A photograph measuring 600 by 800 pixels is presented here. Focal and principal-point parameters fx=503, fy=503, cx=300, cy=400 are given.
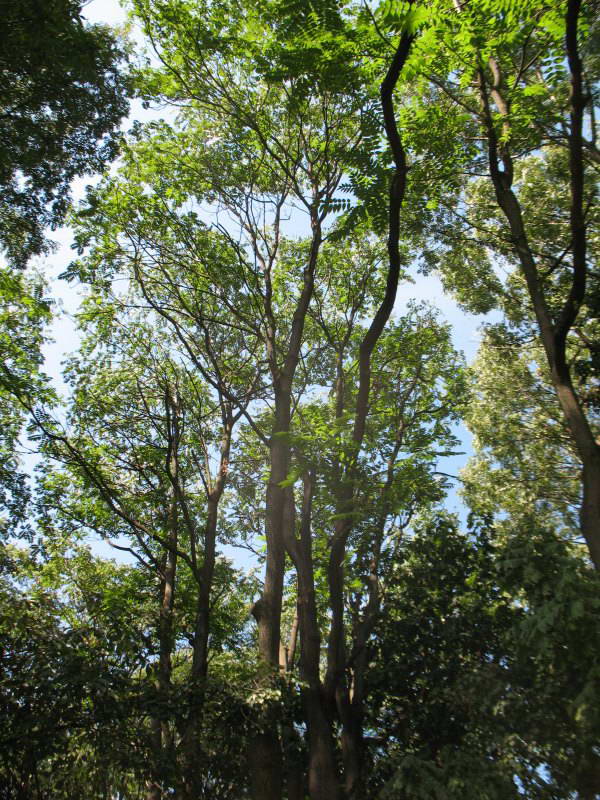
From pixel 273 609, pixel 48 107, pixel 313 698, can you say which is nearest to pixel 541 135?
pixel 48 107

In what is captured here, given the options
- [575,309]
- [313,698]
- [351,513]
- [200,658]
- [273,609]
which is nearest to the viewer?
[351,513]

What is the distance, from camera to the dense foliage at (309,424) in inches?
239

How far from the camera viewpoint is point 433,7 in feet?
17.2

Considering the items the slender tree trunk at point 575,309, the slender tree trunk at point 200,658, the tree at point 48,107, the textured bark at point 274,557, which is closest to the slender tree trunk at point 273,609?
the textured bark at point 274,557

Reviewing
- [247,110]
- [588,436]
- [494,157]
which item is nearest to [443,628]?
[588,436]

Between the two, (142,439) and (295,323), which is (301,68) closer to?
(295,323)

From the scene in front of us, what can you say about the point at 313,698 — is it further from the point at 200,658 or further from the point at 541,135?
the point at 541,135

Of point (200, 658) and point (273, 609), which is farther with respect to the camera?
point (200, 658)

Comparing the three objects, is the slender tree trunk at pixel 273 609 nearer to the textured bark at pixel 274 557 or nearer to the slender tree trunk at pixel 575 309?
the textured bark at pixel 274 557

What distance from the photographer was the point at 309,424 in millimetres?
9141

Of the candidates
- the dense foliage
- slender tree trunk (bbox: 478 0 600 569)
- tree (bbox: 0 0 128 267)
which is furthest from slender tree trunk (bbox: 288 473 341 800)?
tree (bbox: 0 0 128 267)

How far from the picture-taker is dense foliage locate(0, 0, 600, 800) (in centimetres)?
606

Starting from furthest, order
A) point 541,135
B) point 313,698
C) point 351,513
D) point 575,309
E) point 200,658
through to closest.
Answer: point 541,135 < point 200,658 < point 313,698 < point 575,309 < point 351,513

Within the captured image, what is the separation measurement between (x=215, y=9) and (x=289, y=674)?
11730mm
